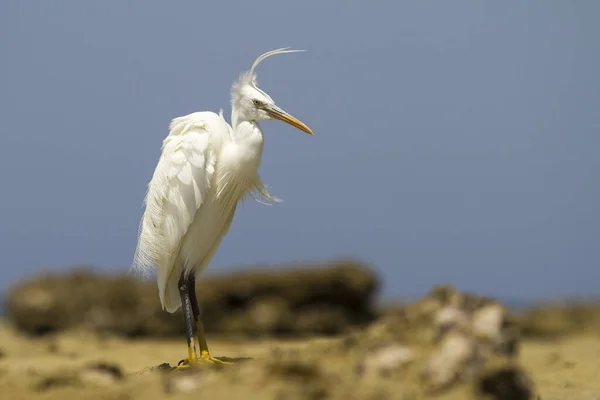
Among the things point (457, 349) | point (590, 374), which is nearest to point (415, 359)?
point (457, 349)

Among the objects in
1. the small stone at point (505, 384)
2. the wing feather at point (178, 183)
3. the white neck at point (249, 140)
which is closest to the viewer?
the small stone at point (505, 384)

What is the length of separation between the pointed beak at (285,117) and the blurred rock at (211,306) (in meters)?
8.09

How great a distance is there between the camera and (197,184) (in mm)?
6285

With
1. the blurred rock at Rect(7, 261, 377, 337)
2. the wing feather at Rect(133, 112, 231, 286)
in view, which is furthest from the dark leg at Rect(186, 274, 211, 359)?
the blurred rock at Rect(7, 261, 377, 337)

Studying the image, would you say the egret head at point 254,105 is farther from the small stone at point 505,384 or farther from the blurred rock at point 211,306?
the blurred rock at point 211,306

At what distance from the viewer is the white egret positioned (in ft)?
20.6

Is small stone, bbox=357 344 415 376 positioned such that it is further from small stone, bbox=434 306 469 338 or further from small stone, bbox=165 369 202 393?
small stone, bbox=165 369 202 393

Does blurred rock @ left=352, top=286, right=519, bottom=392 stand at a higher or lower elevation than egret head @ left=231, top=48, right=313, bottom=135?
lower

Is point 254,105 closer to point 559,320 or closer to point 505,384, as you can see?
point 505,384

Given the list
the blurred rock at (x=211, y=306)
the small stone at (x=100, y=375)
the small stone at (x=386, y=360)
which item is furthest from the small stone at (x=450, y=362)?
the blurred rock at (x=211, y=306)

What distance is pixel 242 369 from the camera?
3930 mm

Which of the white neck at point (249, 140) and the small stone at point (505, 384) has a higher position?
the white neck at point (249, 140)

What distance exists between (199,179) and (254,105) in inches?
28.5

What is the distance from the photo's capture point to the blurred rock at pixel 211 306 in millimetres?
14219
